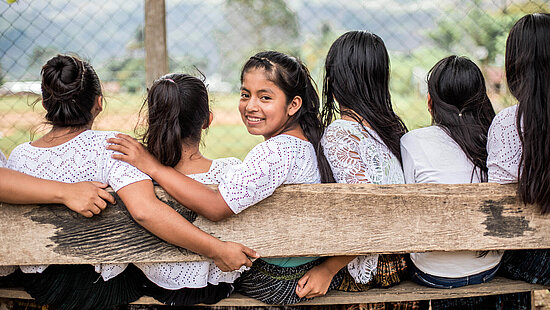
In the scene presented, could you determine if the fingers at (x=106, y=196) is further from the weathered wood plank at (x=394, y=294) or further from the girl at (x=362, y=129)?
the girl at (x=362, y=129)

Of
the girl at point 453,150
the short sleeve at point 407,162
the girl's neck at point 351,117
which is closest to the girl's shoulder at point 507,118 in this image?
the girl at point 453,150

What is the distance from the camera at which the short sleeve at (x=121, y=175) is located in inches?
61.9

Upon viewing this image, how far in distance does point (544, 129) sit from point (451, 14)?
381cm

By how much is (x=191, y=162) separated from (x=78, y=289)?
55 centimetres

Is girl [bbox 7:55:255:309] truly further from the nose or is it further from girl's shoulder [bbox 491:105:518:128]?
girl's shoulder [bbox 491:105:518:128]

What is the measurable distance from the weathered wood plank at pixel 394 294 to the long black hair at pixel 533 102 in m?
0.35

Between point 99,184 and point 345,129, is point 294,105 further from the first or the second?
point 99,184

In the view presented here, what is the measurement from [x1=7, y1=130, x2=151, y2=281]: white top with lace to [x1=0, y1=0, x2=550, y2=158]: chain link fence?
136 cm

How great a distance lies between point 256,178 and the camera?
157 cm

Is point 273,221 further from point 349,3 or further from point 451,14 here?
point 451,14

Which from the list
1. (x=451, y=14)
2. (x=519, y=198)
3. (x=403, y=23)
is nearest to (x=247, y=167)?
(x=519, y=198)

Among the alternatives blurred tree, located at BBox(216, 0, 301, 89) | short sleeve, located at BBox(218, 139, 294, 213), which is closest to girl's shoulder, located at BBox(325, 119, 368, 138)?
short sleeve, located at BBox(218, 139, 294, 213)

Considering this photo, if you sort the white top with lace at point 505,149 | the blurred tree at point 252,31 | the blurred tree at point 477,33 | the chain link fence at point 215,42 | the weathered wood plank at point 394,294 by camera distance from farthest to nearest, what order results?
the blurred tree at point 252,31, the blurred tree at point 477,33, the chain link fence at point 215,42, the weathered wood plank at point 394,294, the white top with lace at point 505,149

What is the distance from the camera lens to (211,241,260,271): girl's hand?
157 centimetres
